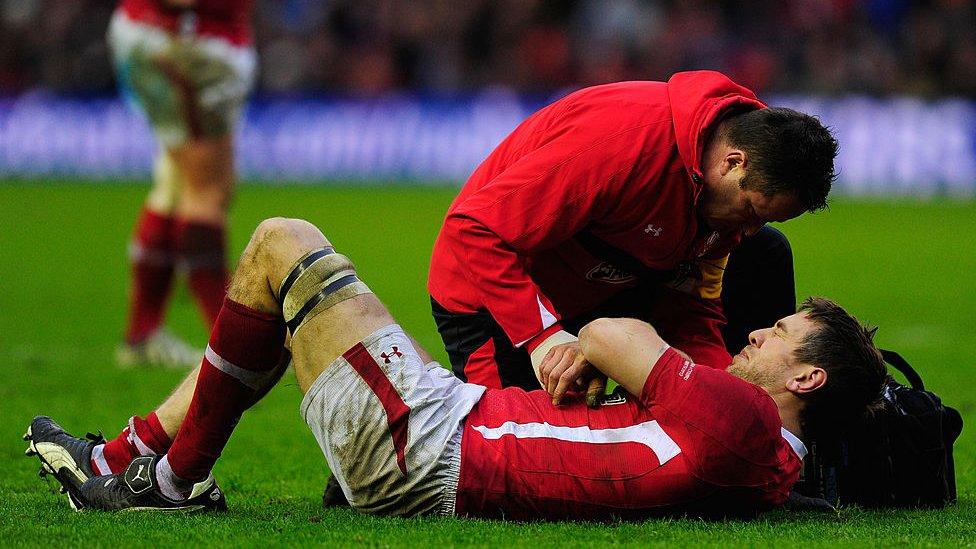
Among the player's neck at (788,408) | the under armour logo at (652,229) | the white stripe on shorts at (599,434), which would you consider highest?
the under armour logo at (652,229)

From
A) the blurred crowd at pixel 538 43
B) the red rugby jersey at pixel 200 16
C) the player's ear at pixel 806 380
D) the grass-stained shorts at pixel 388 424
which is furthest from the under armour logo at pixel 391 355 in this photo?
the blurred crowd at pixel 538 43

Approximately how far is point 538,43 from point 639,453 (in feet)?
61.9

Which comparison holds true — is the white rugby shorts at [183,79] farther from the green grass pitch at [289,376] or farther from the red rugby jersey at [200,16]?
the green grass pitch at [289,376]

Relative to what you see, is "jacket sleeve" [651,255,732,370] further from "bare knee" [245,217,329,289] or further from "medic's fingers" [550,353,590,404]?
"bare knee" [245,217,329,289]

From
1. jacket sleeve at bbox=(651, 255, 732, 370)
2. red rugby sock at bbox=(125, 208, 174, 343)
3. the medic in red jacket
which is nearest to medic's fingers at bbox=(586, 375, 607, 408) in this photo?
the medic in red jacket

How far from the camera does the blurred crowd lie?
2084 centimetres

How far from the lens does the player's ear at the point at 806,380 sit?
409cm

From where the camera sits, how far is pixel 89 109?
20234mm

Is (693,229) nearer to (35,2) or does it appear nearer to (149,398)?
(149,398)

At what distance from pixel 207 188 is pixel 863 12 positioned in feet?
52.0

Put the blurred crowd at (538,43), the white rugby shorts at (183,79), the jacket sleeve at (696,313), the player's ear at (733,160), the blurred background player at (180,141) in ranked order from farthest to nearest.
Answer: the blurred crowd at (538,43), the white rugby shorts at (183,79), the blurred background player at (180,141), the jacket sleeve at (696,313), the player's ear at (733,160)

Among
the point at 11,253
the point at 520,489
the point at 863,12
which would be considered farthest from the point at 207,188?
the point at 863,12

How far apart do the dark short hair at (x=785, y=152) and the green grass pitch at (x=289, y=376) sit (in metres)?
1.00

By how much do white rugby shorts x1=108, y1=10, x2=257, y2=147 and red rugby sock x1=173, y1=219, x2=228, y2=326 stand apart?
582 millimetres
